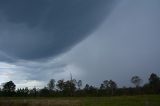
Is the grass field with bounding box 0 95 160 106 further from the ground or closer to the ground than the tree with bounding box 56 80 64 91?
closer to the ground

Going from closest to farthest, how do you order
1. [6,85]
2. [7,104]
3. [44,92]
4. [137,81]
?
[7,104] < [44,92] < [6,85] < [137,81]

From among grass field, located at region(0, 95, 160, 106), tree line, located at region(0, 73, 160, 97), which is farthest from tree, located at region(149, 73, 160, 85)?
grass field, located at region(0, 95, 160, 106)

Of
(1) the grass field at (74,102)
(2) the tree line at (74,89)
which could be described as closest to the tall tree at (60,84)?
(2) the tree line at (74,89)

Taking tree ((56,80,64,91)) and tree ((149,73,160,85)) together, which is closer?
tree ((149,73,160,85))

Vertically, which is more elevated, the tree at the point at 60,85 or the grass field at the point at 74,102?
the tree at the point at 60,85

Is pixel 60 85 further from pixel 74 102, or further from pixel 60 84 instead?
pixel 74 102

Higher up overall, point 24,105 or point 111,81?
point 111,81

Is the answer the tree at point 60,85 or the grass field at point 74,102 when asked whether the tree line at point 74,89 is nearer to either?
the tree at point 60,85

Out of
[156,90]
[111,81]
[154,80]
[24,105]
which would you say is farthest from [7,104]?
[111,81]

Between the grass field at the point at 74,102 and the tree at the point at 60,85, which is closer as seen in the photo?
the grass field at the point at 74,102

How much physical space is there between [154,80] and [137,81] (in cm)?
2950

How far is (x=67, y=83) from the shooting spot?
16362 cm

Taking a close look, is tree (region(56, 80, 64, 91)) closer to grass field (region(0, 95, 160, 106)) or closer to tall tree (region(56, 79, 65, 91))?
tall tree (region(56, 79, 65, 91))

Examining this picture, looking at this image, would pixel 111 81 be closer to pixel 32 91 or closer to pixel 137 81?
pixel 137 81
